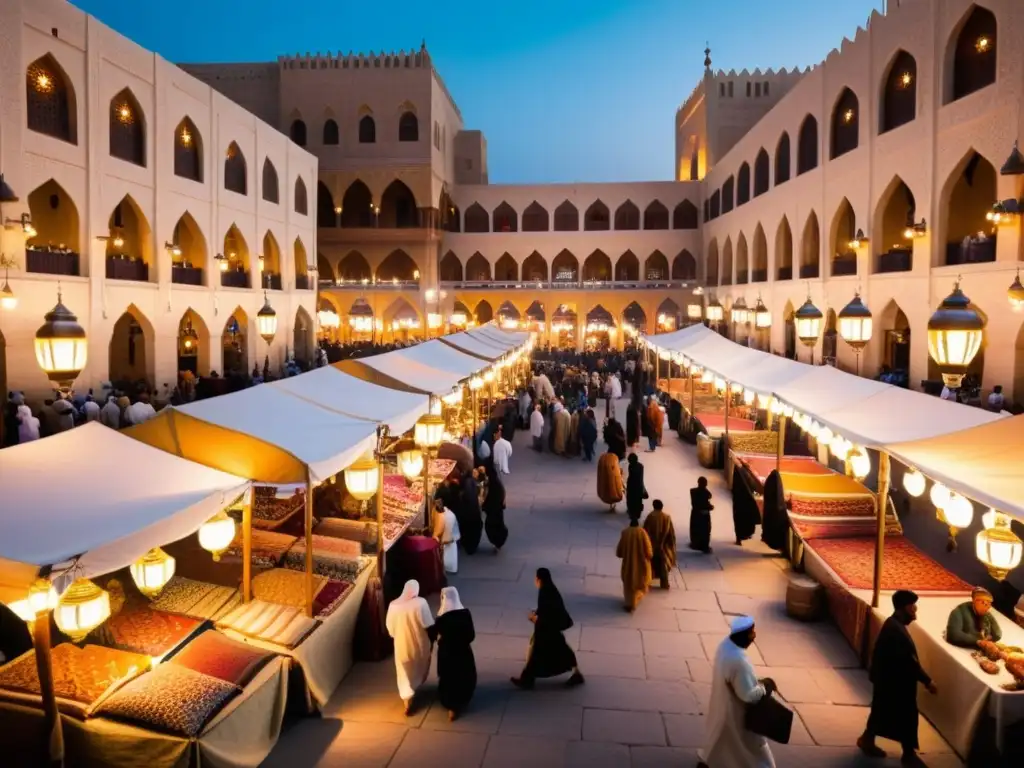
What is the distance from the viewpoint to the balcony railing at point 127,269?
1664 cm

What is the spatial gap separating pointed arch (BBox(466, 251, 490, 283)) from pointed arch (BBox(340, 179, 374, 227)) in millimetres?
5091

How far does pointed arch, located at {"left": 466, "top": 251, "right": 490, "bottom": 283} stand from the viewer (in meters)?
37.8

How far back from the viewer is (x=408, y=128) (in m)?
33.2

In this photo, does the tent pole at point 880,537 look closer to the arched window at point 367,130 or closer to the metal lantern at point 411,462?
the metal lantern at point 411,462

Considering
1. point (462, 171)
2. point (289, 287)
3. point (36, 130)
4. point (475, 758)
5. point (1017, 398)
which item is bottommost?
point (475, 758)

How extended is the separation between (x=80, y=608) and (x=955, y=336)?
6210 millimetres

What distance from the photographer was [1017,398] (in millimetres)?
12258

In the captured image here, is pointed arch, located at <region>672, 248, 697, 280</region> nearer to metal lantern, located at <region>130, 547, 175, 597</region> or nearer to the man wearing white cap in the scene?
the man wearing white cap

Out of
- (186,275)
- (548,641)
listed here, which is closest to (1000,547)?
(548,641)

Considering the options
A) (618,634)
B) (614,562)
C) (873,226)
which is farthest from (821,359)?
(618,634)

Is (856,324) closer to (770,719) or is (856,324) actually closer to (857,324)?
(857,324)

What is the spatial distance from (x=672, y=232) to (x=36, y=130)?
27336mm


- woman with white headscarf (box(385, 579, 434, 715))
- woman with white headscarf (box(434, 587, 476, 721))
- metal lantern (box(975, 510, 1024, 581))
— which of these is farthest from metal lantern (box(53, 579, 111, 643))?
metal lantern (box(975, 510, 1024, 581))

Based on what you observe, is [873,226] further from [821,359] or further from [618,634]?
[618,634]
